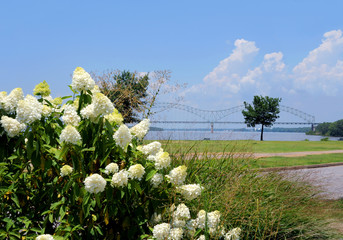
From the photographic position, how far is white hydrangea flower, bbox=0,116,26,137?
11.1 ft

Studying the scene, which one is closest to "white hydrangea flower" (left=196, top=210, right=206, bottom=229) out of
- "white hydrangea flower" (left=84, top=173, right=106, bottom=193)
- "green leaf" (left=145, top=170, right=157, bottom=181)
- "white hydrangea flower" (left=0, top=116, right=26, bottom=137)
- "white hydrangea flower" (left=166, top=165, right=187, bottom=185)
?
"white hydrangea flower" (left=166, top=165, right=187, bottom=185)

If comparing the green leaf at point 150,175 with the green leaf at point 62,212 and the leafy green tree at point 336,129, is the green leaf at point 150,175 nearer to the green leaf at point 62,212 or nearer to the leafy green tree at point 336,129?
the green leaf at point 62,212

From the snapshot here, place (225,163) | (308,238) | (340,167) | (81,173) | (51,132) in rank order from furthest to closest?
1. (340,167)
2. (225,163)
3. (308,238)
4. (51,132)
5. (81,173)

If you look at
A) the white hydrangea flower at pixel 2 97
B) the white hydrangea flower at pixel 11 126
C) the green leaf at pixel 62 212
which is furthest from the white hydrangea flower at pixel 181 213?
the white hydrangea flower at pixel 2 97

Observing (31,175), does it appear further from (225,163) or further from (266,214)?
(225,163)

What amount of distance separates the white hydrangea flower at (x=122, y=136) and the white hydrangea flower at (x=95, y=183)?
42 cm

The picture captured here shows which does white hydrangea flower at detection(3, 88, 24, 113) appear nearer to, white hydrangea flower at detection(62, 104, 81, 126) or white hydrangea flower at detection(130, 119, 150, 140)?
white hydrangea flower at detection(62, 104, 81, 126)

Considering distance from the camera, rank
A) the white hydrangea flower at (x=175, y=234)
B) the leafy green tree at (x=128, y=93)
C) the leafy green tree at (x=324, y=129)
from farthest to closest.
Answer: the leafy green tree at (x=324, y=129) < the leafy green tree at (x=128, y=93) < the white hydrangea flower at (x=175, y=234)

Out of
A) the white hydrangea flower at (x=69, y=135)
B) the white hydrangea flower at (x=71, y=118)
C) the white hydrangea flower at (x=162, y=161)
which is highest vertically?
the white hydrangea flower at (x=71, y=118)

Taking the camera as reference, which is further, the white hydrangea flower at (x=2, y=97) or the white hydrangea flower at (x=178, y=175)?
the white hydrangea flower at (x=2, y=97)

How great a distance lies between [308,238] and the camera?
14.7 ft

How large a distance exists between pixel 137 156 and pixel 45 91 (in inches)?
56.7

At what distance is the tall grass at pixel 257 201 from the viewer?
4.08 m

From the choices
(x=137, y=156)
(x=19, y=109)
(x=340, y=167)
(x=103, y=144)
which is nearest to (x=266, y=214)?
(x=137, y=156)
